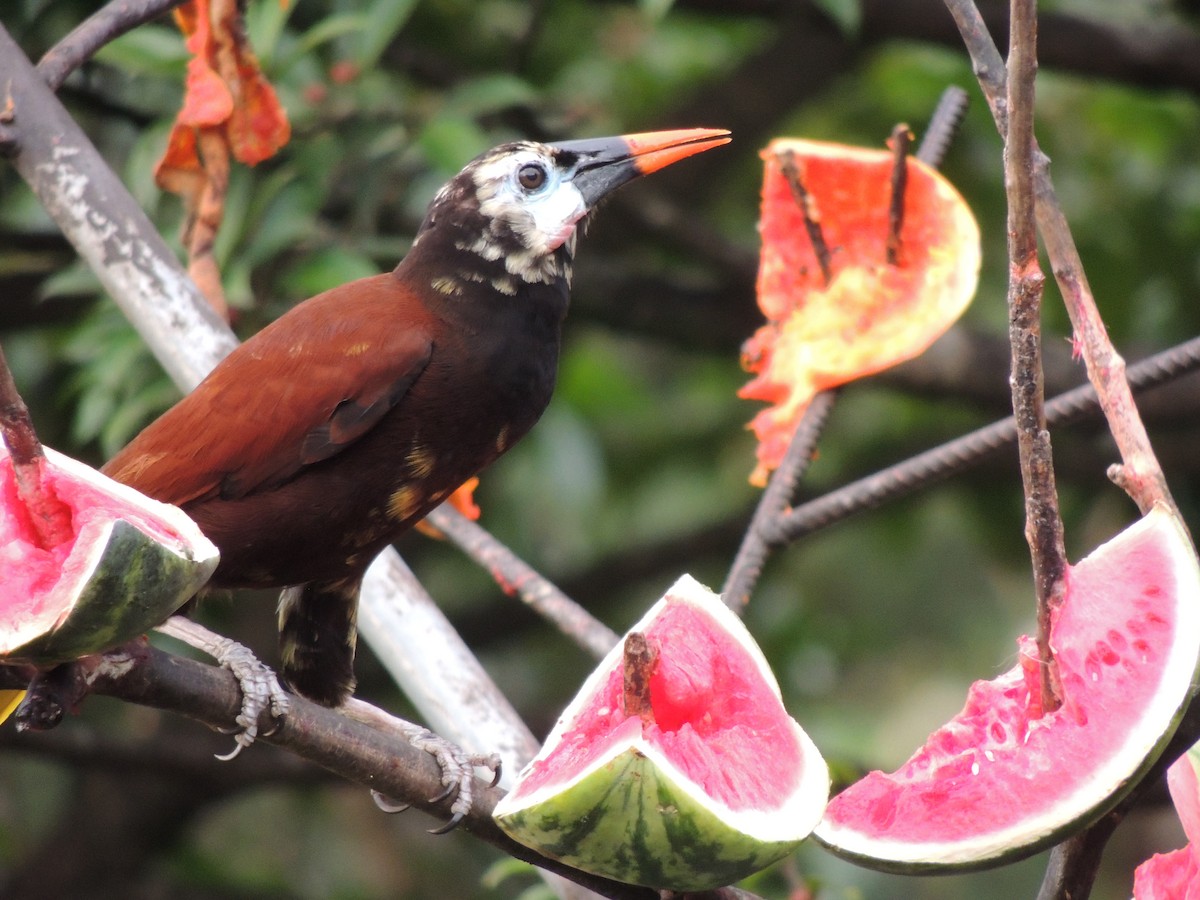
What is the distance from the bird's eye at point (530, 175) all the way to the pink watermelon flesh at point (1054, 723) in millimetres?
1066

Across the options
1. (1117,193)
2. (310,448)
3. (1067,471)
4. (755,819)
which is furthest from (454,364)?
(1117,193)

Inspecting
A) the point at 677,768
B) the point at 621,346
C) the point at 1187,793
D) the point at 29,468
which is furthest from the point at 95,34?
the point at 621,346

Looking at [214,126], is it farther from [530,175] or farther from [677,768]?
[677,768]

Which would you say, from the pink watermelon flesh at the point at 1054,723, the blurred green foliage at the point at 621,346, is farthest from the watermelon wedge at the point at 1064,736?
the blurred green foliage at the point at 621,346

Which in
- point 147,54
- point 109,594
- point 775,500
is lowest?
point 775,500

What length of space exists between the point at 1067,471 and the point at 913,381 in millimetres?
494

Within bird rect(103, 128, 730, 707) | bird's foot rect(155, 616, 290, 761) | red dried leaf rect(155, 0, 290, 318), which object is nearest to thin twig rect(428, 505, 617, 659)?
bird rect(103, 128, 730, 707)

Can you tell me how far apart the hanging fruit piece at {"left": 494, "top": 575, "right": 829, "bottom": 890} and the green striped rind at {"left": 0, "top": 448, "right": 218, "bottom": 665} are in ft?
1.12

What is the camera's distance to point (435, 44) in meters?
3.66

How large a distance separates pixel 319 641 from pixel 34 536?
2.83 feet

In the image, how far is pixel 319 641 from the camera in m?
2.26

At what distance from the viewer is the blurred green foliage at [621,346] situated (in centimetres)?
294

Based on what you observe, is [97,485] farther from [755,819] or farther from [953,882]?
[953,882]

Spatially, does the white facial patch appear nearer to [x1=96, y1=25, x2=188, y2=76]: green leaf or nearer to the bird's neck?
the bird's neck
